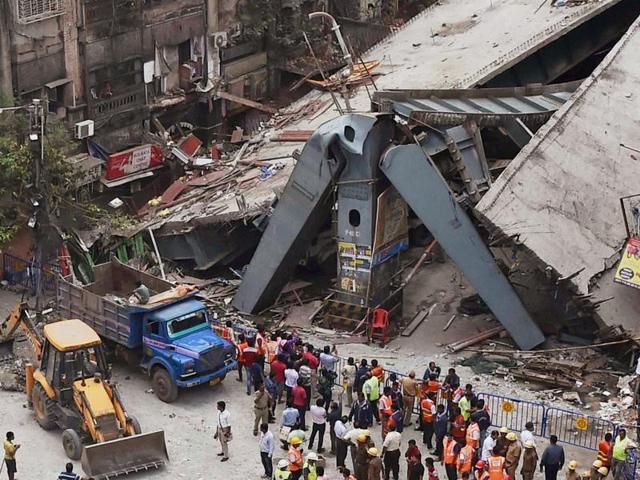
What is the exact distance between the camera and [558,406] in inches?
1057

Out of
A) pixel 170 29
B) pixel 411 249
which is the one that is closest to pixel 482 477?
pixel 411 249

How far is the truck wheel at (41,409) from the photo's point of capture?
83.4ft

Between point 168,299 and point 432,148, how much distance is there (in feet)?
23.9

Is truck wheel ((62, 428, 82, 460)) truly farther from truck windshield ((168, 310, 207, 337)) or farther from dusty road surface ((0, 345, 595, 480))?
truck windshield ((168, 310, 207, 337))

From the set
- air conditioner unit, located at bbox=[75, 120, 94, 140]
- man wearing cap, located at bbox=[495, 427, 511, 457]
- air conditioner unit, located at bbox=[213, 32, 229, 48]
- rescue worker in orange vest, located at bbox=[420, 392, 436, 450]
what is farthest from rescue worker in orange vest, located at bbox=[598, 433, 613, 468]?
air conditioner unit, located at bbox=[213, 32, 229, 48]

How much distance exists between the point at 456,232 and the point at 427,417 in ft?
17.3

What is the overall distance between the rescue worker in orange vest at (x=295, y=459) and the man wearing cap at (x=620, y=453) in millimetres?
5289

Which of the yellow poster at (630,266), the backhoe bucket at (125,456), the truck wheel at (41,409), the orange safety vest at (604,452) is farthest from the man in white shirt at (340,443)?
the yellow poster at (630,266)

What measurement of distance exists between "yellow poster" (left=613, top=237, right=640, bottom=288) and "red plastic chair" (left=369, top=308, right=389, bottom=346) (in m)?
5.00

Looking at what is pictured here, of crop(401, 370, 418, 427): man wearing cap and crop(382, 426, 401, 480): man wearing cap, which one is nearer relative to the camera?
crop(382, 426, 401, 480): man wearing cap

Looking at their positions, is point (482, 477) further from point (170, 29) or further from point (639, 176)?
point (170, 29)

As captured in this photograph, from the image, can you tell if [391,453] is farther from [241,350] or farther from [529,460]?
[241,350]

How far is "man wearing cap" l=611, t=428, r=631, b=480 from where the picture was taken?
23.4 meters

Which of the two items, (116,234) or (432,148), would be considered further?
(116,234)
